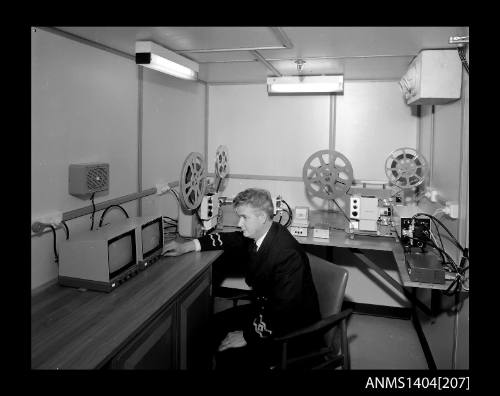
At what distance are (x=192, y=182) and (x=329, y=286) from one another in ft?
3.73

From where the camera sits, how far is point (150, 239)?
2.35 m

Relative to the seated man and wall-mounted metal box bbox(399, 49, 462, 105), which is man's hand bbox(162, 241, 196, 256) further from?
wall-mounted metal box bbox(399, 49, 462, 105)

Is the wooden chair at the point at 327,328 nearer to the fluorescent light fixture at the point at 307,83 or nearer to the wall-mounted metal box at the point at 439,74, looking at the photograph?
the wall-mounted metal box at the point at 439,74

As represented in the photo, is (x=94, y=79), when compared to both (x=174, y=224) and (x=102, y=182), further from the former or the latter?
(x=174, y=224)

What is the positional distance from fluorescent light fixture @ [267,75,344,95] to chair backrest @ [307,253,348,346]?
59.0 inches

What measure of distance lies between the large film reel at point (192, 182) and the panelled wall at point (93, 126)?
39 cm

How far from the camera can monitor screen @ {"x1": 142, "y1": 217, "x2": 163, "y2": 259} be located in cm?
229

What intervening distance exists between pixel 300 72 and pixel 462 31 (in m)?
1.36

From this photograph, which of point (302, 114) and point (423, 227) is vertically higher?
point (302, 114)

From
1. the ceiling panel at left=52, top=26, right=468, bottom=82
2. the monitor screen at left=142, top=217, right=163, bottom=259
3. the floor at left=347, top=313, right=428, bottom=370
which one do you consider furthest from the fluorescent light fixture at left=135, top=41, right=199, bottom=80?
the floor at left=347, top=313, right=428, bottom=370

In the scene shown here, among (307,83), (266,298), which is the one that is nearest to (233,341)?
(266,298)

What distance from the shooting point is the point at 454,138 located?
251 cm

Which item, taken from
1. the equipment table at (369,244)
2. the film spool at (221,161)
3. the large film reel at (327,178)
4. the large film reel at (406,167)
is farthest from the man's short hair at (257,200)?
the large film reel at (406,167)
